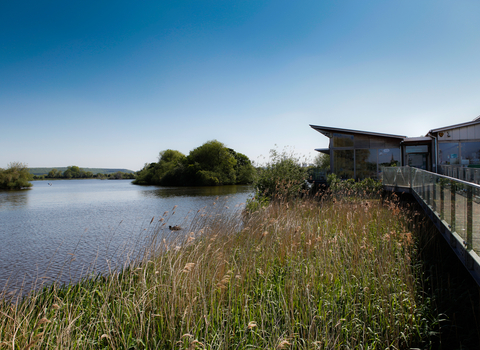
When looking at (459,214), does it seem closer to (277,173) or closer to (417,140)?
(277,173)

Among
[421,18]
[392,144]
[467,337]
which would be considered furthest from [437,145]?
[467,337]

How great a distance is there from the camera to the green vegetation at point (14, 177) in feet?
151

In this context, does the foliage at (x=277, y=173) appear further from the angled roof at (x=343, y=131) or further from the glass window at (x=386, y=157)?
the glass window at (x=386, y=157)

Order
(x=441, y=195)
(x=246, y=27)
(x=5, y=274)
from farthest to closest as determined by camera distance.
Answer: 1. (x=246, y=27)
2. (x=5, y=274)
3. (x=441, y=195)

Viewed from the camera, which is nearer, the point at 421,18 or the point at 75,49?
the point at 421,18

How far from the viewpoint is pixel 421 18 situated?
35.0ft

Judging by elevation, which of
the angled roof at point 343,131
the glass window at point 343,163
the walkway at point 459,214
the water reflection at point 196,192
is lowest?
the water reflection at point 196,192

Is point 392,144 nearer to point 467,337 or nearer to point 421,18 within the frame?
point 421,18

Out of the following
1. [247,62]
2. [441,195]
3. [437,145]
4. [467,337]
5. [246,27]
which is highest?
[246,27]

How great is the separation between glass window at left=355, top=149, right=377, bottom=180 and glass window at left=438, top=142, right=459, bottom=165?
4.67 m

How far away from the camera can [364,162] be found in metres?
19.2

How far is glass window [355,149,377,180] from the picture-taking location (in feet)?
62.5

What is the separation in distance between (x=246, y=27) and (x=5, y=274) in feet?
38.7

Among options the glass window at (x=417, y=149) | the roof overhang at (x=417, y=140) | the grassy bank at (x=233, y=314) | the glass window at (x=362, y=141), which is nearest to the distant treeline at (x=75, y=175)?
the glass window at (x=362, y=141)
